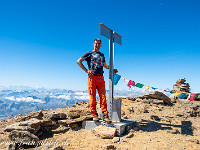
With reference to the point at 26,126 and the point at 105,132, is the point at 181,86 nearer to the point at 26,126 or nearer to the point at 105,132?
the point at 105,132

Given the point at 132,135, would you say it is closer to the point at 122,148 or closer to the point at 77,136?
the point at 122,148

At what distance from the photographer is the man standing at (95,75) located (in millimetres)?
5625

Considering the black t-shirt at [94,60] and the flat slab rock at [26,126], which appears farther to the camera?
the black t-shirt at [94,60]

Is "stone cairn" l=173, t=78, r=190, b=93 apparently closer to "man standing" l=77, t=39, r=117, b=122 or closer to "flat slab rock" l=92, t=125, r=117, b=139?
"man standing" l=77, t=39, r=117, b=122

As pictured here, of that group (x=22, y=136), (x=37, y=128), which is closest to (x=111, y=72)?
(x=37, y=128)

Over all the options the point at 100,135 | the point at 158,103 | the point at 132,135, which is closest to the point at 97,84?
the point at 100,135

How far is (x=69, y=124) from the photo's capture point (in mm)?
6012

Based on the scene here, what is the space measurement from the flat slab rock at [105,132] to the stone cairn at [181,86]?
2669 centimetres

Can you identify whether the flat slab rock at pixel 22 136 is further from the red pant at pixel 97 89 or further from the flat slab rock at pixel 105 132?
the red pant at pixel 97 89

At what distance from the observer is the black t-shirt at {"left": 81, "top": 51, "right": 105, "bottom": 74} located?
5680mm

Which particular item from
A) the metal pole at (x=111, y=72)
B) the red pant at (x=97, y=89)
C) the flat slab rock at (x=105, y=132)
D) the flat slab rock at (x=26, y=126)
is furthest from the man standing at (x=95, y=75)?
the flat slab rock at (x=26, y=126)

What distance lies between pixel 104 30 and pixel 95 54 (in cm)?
100

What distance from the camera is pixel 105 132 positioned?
496 centimetres

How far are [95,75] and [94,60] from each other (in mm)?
581
